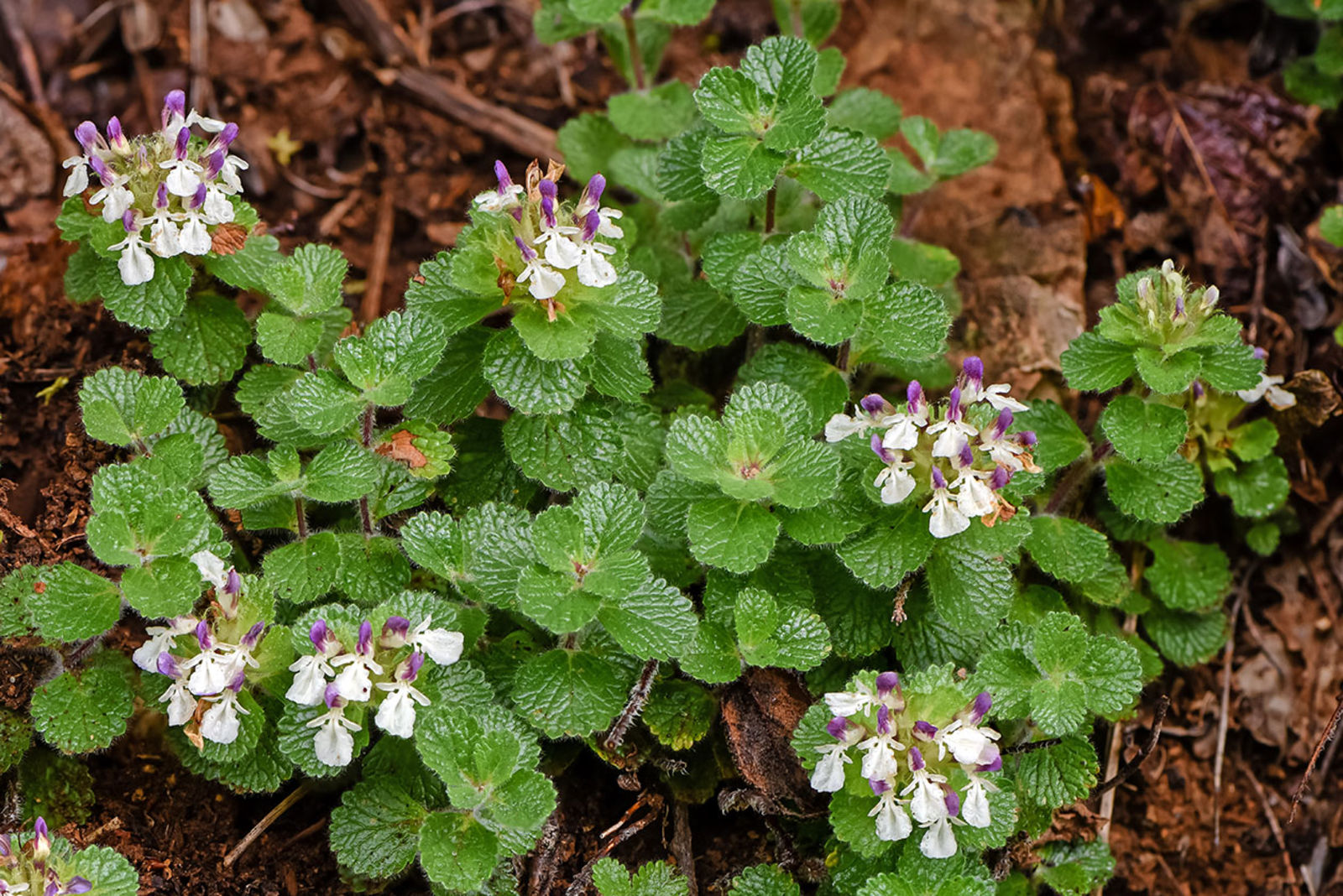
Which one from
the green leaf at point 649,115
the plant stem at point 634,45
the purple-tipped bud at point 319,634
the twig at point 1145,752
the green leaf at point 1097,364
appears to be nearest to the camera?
the purple-tipped bud at point 319,634

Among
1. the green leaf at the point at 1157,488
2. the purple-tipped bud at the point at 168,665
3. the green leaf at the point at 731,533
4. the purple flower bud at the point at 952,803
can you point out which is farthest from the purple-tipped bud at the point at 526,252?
the green leaf at the point at 1157,488

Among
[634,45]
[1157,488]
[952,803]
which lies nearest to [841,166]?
[634,45]

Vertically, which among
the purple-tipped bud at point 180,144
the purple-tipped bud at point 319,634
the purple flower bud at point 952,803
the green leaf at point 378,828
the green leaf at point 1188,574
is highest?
the purple-tipped bud at point 180,144

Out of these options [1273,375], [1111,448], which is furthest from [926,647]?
[1273,375]

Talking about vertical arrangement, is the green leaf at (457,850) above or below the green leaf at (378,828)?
above

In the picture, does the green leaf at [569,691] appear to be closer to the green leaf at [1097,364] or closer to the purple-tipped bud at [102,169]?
the green leaf at [1097,364]

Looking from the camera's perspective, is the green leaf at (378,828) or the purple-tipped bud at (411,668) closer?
the purple-tipped bud at (411,668)

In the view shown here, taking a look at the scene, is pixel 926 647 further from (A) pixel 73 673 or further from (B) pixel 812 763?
(A) pixel 73 673

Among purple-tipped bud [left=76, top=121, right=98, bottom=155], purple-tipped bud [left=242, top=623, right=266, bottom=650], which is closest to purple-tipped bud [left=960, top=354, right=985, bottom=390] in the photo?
purple-tipped bud [left=242, top=623, right=266, bottom=650]
